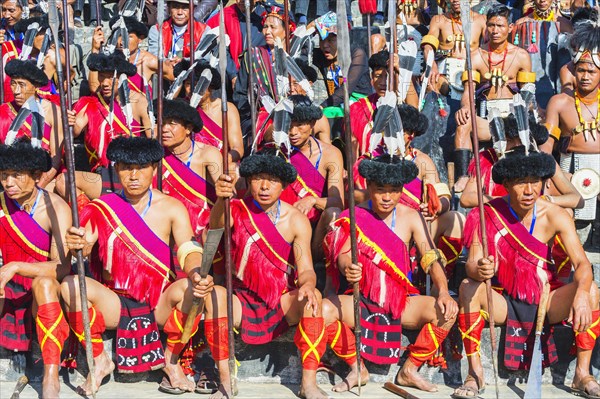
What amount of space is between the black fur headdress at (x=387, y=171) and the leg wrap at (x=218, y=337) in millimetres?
1262

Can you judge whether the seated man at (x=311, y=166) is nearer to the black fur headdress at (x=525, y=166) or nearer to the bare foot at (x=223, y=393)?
the black fur headdress at (x=525, y=166)

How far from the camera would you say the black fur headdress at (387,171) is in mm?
7504

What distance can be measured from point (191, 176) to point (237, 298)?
4.03ft

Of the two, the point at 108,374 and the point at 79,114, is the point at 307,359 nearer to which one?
the point at 108,374

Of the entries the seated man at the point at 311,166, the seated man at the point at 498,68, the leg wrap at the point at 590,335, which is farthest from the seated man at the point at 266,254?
the seated man at the point at 498,68

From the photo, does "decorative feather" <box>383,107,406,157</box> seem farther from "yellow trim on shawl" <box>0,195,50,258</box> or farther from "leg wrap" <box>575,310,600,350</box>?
"yellow trim on shawl" <box>0,195,50,258</box>

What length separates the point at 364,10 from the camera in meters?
10.8

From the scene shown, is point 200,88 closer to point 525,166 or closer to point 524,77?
point 525,166

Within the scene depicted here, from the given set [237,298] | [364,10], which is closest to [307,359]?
[237,298]

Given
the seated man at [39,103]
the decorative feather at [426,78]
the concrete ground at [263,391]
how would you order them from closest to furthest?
the concrete ground at [263,391]
the seated man at [39,103]
the decorative feather at [426,78]

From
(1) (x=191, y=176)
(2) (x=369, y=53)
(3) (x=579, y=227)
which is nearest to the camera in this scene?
(1) (x=191, y=176)

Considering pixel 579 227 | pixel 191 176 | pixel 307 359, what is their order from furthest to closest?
pixel 579 227
pixel 191 176
pixel 307 359

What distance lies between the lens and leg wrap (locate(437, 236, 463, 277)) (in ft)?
26.4

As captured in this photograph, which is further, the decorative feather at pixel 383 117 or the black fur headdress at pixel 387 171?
the decorative feather at pixel 383 117
